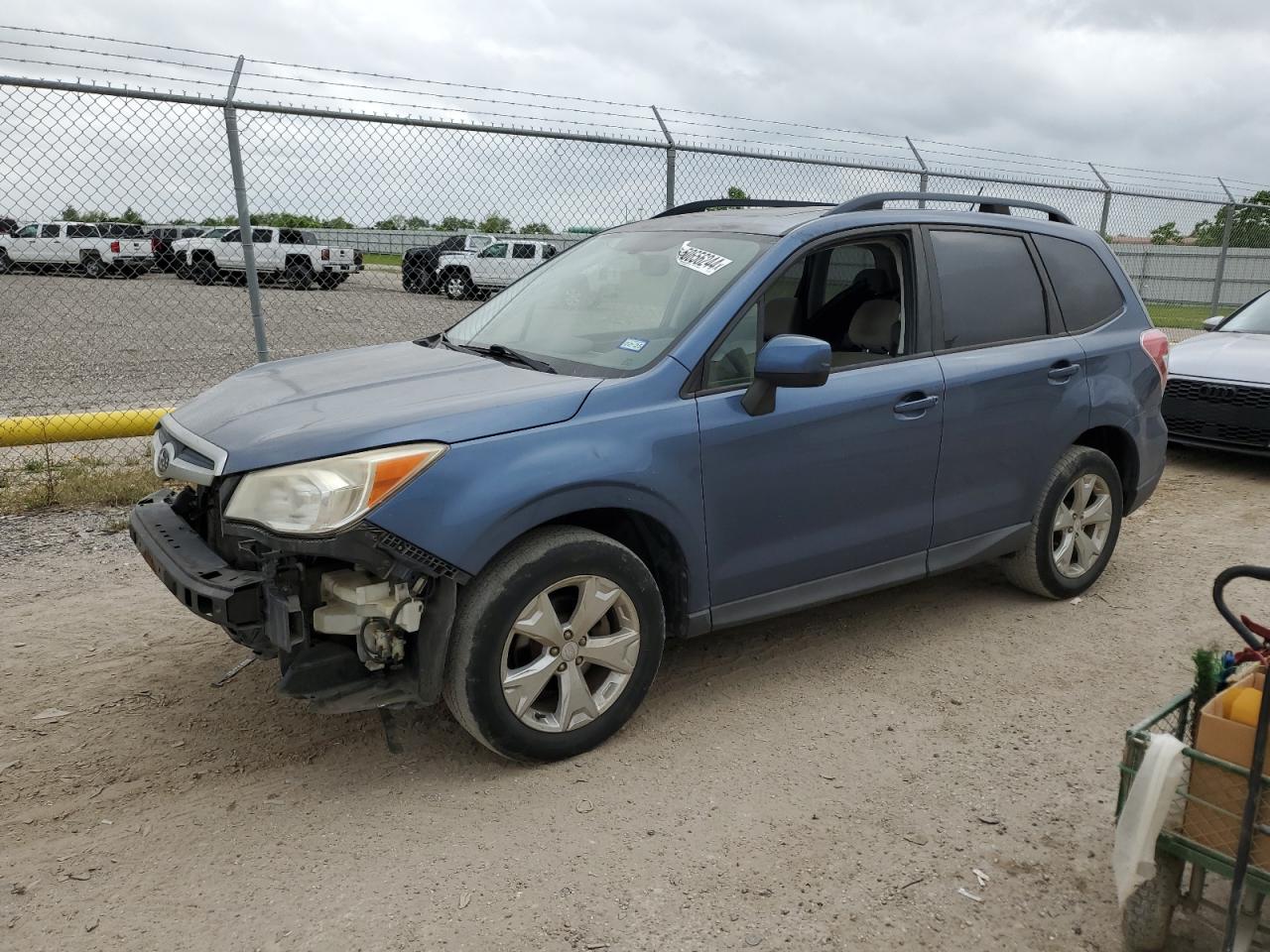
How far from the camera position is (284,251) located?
30.0ft

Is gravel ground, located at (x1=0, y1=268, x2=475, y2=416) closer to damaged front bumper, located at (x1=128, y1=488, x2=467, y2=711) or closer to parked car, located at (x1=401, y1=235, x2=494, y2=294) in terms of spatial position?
parked car, located at (x1=401, y1=235, x2=494, y2=294)

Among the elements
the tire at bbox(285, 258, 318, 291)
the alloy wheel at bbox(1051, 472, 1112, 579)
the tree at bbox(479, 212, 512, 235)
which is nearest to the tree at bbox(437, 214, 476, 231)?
the tree at bbox(479, 212, 512, 235)

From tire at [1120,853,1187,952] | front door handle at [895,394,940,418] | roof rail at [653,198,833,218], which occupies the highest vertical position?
roof rail at [653,198,833,218]

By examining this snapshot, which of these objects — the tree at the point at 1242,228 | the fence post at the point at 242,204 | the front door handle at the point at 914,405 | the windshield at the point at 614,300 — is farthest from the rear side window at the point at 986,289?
the tree at the point at 1242,228

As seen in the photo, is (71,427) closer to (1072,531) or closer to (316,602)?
(316,602)

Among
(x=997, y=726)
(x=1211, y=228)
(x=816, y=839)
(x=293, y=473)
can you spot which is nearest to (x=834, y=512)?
(x=997, y=726)

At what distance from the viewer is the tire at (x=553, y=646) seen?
3121mm

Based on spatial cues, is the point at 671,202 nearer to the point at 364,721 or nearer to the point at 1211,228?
the point at 364,721

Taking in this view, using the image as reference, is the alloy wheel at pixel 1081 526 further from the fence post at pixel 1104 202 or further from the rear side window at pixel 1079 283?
the fence post at pixel 1104 202

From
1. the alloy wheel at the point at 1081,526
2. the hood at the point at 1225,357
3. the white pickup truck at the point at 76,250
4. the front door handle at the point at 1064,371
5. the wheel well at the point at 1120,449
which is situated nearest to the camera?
the front door handle at the point at 1064,371

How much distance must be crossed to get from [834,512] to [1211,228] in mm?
16585

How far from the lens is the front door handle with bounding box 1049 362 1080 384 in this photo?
459 centimetres

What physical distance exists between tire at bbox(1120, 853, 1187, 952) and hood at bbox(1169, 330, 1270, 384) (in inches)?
247

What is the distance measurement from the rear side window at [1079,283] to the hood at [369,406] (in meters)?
2.58
